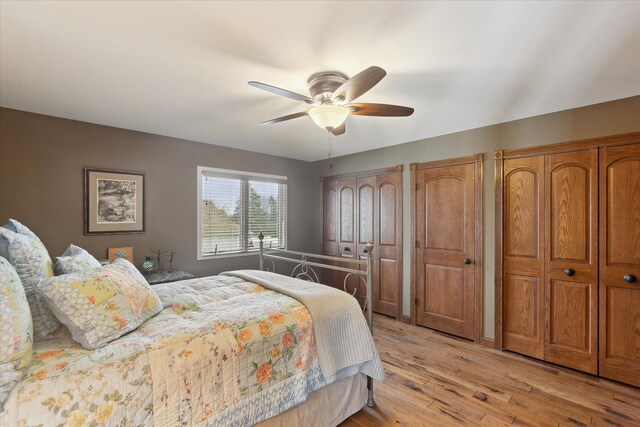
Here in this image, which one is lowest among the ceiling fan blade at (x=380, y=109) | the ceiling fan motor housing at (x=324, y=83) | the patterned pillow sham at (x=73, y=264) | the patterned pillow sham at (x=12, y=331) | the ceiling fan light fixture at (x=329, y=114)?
the patterned pillow sham at (x=12, y=331)

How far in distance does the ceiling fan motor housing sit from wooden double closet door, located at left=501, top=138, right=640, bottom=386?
2.10 m

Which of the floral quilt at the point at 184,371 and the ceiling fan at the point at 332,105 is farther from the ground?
the ceiling fan at the point at 332,105

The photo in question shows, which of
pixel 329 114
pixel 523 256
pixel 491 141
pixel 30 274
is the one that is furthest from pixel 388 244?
pixel 30 274

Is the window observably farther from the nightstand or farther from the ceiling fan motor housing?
the ceiling fan motor housing

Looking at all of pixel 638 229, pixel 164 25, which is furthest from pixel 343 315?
pixel 638 229

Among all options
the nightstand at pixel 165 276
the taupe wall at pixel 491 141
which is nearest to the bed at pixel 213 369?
the nightstand at pixel 165 276

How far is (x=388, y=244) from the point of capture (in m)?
4.02

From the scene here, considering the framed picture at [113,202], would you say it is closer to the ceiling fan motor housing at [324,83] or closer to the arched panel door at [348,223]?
the ceiling fan motor housing at [324,83]

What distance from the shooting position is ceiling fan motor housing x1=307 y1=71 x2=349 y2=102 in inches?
77.6

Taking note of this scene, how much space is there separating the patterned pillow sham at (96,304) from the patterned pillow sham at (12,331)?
0.40 ft

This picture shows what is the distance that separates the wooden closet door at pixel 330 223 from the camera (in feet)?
15.4

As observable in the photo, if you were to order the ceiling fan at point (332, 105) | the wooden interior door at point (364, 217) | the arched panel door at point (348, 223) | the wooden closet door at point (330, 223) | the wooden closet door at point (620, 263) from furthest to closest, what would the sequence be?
the wooden closet door at point (330, 223), the arched panel door at point (348, 223), the wooden interior door at point (364, 217), the wooden closet door at point (620, 263), the ceiling fan at point (332, 105)

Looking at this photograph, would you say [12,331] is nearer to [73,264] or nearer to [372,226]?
[73,264]

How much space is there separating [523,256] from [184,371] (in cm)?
312
